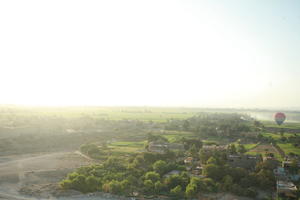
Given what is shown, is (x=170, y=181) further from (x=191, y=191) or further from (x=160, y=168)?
(x=160, y=168)

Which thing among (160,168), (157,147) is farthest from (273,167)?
(157,147)

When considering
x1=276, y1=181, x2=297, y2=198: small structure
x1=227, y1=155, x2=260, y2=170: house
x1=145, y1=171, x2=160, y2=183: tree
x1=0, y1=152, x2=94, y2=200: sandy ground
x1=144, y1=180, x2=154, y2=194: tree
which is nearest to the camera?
x1=276, y1=181, x2=297, y2=198: small structure

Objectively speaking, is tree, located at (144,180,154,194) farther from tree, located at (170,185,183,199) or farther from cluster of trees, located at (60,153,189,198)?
tree, located at (170,185,183,199)

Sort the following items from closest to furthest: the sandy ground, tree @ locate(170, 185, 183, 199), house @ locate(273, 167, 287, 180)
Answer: tree @ locate(170, 185, 183, 199) < the sandy ground < house @ locate(273, 167, 287, 180)

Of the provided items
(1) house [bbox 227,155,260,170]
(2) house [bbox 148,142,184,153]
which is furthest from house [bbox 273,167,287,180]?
(2) house [bbox 148,142,184,153]

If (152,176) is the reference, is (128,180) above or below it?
below

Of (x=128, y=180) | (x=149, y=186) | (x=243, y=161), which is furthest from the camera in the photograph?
(x=243, y=161)

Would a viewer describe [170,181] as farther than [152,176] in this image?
No

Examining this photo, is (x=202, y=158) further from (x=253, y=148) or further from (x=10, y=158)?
(x=10, y=158)

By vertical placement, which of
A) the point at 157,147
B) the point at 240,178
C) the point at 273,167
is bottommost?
the point at 240,178

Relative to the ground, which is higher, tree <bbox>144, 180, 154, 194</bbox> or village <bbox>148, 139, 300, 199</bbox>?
village <bbox>148, 139, 300, 199</bbox>

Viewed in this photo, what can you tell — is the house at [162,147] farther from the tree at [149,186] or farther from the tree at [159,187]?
the tree at [159,187]

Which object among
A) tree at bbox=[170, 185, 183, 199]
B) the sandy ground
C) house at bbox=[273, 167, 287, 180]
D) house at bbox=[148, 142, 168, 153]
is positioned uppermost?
house at bbox=[148, 142, 168, 153]
